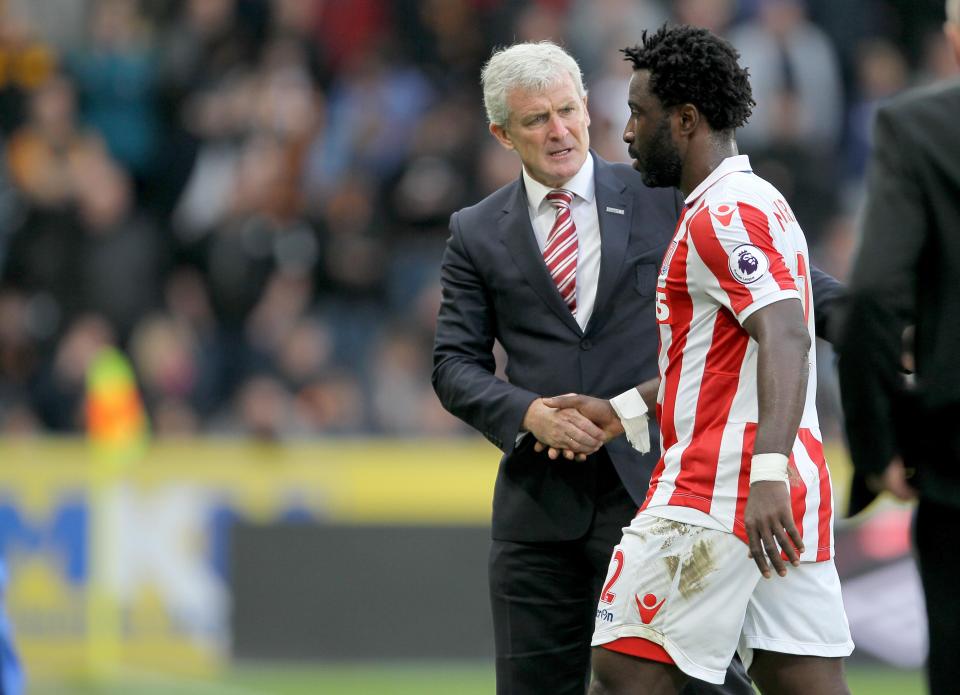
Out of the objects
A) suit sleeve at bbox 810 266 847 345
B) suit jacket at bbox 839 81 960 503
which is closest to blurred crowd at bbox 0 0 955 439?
suit sleeve at bbox 810 266 847 345

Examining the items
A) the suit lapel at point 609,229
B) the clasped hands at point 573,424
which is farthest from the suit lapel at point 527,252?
the clasped hands at point 573,424

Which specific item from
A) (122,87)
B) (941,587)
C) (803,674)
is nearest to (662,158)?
(803,674)

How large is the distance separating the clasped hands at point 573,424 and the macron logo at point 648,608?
627mm

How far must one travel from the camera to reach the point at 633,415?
5.05 m

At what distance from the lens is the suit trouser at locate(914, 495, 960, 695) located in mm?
3541

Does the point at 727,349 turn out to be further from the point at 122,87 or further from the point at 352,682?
the point at 122,87

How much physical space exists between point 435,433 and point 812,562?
27.0 feet

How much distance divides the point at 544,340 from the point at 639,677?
1288mm

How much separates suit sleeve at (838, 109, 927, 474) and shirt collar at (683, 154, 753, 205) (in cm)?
97

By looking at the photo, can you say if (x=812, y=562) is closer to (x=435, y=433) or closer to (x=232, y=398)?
(x=435, y=433)

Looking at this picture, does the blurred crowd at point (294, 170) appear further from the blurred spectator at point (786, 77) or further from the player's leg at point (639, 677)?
the player's leg at point (639, 677)

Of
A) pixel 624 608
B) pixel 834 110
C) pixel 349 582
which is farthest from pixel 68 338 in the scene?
pixel 624 608

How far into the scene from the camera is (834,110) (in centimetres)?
1359

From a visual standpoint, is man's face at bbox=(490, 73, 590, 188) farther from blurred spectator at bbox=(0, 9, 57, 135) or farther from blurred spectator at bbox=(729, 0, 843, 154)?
blurred spectator at bbox=(0, 9, 57, 135)
